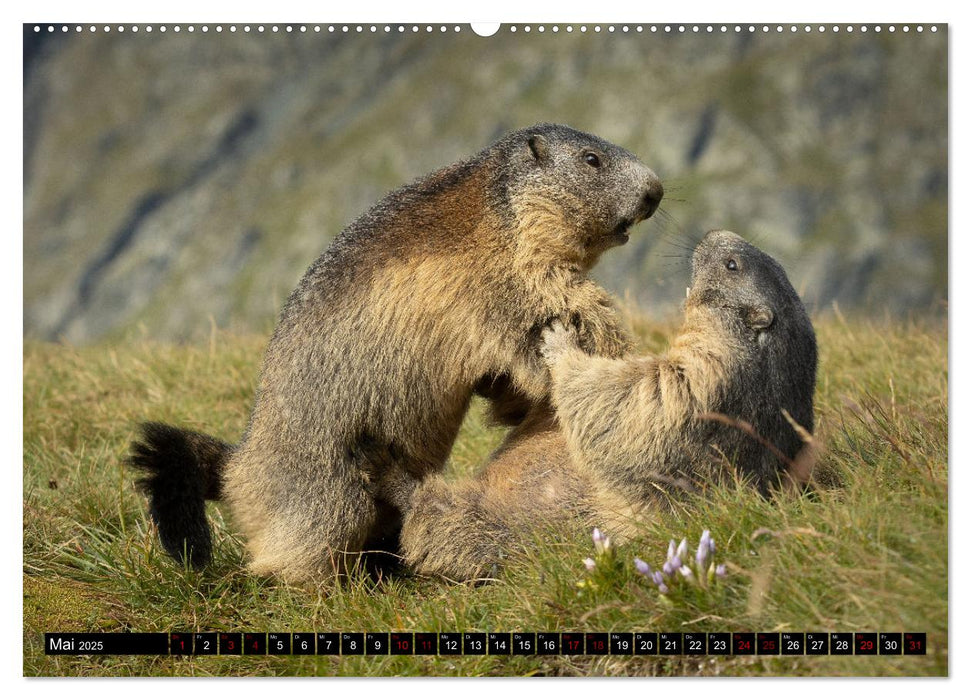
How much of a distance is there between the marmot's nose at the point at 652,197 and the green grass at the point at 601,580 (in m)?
1.90

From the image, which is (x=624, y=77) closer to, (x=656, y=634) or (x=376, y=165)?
(x=376, y=165)

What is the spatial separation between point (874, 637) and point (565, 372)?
2375 mm

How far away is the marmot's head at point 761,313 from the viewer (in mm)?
5969

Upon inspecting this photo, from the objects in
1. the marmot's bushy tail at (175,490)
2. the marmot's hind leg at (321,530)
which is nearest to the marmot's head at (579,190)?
the marmot's hind leg at (321,530)

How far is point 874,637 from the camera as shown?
14.4ft

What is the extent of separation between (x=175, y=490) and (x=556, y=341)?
2691mm

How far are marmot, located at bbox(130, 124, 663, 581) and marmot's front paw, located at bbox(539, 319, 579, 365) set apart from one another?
7 cm

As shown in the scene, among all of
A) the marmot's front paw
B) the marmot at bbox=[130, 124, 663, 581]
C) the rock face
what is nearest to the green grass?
the marmot at bbox=[130, 124, 663, 581]

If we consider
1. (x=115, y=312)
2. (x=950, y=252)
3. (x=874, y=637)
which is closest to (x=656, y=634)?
(x=874, y=637)

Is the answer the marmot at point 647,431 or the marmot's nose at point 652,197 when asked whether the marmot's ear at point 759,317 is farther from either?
the marmot's nose at point 652,197

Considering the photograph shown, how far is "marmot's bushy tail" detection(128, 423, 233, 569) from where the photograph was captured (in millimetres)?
6312

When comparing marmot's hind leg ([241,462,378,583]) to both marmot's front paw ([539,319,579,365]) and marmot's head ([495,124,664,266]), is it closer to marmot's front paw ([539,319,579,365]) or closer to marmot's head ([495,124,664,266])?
marmot's front paw ([539,319,579,365])

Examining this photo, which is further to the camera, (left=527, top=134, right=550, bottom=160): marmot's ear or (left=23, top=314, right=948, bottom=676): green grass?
(left=527, top=134, right=550, bottom=160): marmot's ear

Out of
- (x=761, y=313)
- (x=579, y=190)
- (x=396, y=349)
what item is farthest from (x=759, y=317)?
(x=396, y=349)
